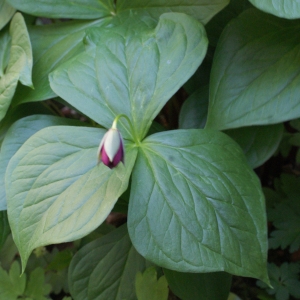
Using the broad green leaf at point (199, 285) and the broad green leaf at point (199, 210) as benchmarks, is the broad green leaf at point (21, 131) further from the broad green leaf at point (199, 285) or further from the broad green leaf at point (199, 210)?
the broad green leaf at point (199, 285)

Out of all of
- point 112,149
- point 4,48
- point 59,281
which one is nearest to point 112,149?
point 112,149

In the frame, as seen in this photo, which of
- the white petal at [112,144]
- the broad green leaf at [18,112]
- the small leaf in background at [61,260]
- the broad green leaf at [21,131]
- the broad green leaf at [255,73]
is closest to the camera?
the white petal at [112,144]

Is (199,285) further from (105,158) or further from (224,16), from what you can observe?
(224,16)

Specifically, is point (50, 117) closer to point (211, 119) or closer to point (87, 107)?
point (87, 107)

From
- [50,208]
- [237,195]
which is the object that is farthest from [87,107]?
[237,195]

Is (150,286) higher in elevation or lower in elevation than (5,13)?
lower

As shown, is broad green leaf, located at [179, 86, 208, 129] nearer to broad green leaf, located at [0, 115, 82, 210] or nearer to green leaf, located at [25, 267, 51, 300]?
broad green leaf, located at [0, 115, 82, 210]

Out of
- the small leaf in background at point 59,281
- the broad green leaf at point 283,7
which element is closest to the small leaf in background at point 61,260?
the small leaf in background at point 59,281
